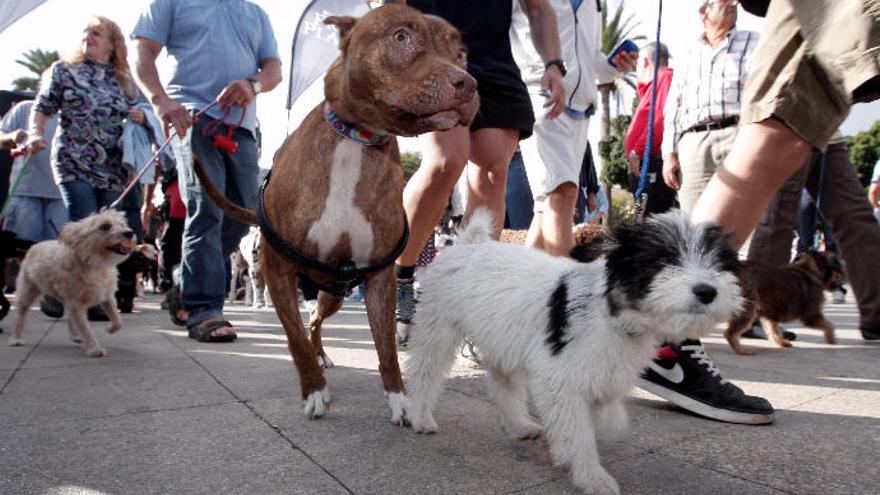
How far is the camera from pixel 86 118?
18.8 feet

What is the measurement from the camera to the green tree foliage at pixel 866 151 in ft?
163

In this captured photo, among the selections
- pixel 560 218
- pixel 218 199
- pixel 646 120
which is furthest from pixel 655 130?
pixel 218 199

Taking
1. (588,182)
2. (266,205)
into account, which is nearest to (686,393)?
(266,205)

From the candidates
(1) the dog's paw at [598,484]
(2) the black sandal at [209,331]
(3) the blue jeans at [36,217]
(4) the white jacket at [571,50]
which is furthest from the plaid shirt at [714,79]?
(3) the blue jeans at [36,217]

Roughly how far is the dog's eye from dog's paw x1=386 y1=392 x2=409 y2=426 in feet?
4.50

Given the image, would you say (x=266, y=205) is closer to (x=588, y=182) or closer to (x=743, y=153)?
(x=743, y=153)

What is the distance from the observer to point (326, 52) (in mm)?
7086

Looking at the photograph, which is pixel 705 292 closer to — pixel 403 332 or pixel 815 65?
pixel 815 65

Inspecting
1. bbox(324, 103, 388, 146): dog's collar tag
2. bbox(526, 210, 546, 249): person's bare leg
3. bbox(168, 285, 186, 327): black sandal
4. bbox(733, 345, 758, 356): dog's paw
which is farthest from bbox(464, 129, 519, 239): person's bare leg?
bbox(168, 285, 186, 327): black sandal

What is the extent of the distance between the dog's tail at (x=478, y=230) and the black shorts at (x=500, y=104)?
831 millimetres

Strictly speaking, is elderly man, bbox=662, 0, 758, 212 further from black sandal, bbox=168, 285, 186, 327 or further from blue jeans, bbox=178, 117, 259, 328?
black sandal, bbox=168, 285, 186, 327

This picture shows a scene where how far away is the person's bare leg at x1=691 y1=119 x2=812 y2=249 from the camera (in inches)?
88.7

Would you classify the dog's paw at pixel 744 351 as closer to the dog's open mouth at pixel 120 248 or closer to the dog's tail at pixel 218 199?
the dog's tail at pixel 218 199

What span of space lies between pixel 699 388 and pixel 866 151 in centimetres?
6072
